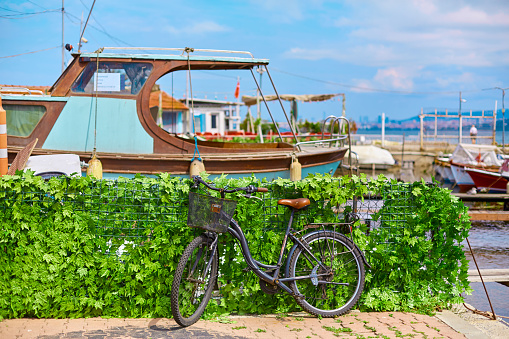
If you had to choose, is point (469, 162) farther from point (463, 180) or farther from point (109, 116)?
point (109, 116)

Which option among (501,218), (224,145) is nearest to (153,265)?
(224,145)

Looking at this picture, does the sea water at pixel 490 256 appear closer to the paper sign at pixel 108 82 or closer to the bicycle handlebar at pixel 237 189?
the bicycle handlebar at pixel 237 189

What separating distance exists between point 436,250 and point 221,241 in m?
2.09

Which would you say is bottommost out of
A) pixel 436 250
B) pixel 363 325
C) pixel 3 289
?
pixel 363 325

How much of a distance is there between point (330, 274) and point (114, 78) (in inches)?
272

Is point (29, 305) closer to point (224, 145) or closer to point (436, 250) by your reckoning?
point (436, 250)

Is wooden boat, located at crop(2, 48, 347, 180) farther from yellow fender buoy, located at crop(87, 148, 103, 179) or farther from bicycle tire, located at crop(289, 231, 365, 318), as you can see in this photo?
bicycle tire, located at crop(289, 231, 365, 318)

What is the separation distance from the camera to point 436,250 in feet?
17.2

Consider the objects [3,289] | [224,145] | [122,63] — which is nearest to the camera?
[3,289]

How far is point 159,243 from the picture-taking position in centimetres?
491

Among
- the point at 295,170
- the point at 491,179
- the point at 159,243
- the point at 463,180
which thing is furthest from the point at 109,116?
the point at 463,180

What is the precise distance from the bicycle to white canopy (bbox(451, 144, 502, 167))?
24.5 metres

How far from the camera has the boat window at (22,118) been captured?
34.2 feet

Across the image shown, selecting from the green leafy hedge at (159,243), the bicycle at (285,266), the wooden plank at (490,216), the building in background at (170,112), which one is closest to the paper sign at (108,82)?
the green leafy hedge at (159,243)
